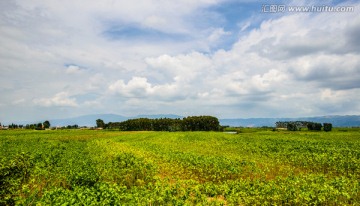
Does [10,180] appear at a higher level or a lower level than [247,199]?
higher

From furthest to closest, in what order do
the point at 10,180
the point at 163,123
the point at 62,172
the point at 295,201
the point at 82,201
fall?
1. the point at 163,123
2. the point at 62,172
3. the point at 10,180
4. the point at 295,201
5. the point at 82,201

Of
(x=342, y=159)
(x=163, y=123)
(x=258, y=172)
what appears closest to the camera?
(x=258, y=172)

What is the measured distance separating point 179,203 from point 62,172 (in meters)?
11.6

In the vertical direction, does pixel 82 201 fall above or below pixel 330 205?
above

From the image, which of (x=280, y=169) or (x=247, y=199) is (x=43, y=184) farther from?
(x=280, y=169)

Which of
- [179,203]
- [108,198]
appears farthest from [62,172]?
[179,203]

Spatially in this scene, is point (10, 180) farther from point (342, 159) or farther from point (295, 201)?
point (342, 159)

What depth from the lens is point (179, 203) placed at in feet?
43.5

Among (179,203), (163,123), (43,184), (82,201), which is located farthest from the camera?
(163,123)

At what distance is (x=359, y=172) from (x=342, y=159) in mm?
4863

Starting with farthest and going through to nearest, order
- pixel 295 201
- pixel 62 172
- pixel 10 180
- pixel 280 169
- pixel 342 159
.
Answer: pixel 342 159 → pixel 280 169 → pixel 62 172 → pixel 10 180 → pixel 295 201

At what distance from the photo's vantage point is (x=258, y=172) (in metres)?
24.2

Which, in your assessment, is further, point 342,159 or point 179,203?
point 342,159

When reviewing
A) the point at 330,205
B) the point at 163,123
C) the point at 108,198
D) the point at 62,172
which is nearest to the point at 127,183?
the point at 62,172
